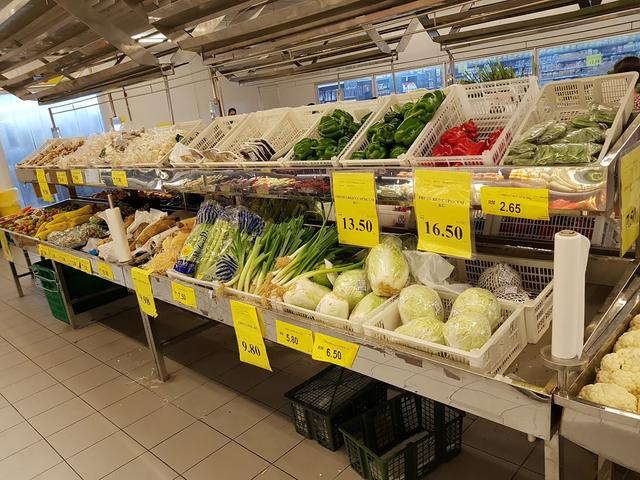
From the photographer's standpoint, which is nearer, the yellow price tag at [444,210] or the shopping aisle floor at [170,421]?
the yellow price tag at [444,210]

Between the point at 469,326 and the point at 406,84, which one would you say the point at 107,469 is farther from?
the point at 406,84

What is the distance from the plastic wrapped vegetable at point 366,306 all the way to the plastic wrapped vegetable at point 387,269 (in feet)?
0.09

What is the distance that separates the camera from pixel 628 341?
1.36 meters

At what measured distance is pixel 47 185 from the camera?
4387 millimetres

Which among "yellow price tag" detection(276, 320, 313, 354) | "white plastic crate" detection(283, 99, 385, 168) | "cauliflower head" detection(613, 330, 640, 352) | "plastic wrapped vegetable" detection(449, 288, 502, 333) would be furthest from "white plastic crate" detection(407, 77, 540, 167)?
"yellow price tag" detection(276, 320, 313, 354)

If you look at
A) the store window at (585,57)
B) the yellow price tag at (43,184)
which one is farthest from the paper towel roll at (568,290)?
the store window at (585,57)

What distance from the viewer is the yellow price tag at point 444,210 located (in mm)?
1455

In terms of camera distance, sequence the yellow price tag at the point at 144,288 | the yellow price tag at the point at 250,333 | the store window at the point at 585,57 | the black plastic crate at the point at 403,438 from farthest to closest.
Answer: the store window at the point at 585,57 < the yellow price tag at the point at 144,288 < the black plastic crate at the point at 403,438 < the yellow price tag at the point at 250,333

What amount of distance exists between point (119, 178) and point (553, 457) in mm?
2872

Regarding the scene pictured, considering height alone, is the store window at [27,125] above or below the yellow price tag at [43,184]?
above

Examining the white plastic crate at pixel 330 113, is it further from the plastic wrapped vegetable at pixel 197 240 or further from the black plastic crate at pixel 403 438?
the black plastic crate at pixel 403 438

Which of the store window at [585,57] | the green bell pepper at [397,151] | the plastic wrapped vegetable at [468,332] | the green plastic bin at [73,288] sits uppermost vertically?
the store window at [585,57]

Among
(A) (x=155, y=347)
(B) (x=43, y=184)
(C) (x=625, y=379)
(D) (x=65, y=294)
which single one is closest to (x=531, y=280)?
(C) (x=625, y=379)

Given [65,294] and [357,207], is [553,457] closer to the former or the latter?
[357,207]
